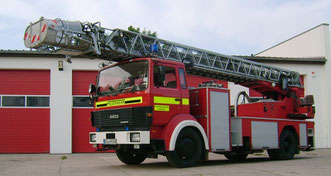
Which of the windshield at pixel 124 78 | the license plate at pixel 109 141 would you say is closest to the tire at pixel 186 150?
the license plate at pixel 109 141

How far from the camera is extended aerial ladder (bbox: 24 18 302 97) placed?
834 centimetres

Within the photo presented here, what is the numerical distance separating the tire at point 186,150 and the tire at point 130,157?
1853 millimetres

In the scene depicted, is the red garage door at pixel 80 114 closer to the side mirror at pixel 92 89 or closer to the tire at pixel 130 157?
the tire at pixel 130 157

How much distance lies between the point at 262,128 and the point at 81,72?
32.0 feet

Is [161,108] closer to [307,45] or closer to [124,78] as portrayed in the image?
[124,78]

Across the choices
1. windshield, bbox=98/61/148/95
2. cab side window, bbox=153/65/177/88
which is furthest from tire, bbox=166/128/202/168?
windshield, bbox=98/61/148/95

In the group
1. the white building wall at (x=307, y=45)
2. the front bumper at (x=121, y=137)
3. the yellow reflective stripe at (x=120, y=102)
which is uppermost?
the white building wall at (x=307, y=45)

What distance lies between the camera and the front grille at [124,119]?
8.46 meters

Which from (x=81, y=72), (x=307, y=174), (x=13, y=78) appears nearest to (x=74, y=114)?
(x=81, y=72)

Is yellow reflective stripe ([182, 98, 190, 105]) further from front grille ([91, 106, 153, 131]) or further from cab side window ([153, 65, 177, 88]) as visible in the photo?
front grille ([91, 106, 153, 131])

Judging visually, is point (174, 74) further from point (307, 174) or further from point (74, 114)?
point (74, 114)

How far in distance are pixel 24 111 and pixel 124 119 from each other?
10.2 metres

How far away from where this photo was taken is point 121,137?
343 inches

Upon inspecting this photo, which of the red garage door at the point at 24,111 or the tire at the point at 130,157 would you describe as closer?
the tire at the point at 130,157
